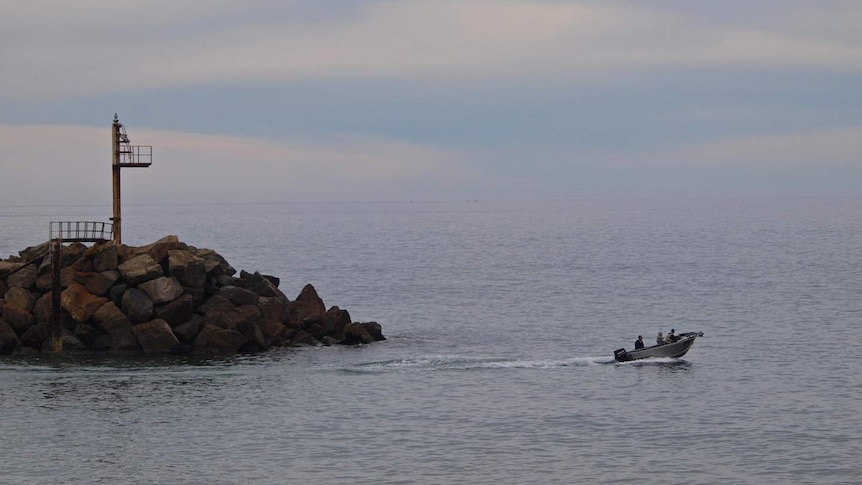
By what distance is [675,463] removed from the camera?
3841 centimetres

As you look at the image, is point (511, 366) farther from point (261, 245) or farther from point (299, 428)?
point (261, 245)

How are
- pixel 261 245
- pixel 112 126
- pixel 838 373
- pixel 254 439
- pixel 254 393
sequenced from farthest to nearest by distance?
pixel 261 245 < pixel 112 126 < pixel 838 373 < pixel 254 393 < pixel 254 439

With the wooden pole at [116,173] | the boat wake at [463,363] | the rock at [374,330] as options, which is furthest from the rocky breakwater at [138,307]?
the boat wake at [463,363]

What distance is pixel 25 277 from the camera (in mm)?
Answer: 58812

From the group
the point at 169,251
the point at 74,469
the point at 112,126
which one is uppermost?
the point at 112,126

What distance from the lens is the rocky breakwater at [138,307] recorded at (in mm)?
55906

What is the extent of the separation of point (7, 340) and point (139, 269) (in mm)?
7339

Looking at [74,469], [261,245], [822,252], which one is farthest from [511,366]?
[261,245]

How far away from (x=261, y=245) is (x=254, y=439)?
145331 millimetres

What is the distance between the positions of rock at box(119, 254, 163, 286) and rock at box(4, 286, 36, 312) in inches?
193

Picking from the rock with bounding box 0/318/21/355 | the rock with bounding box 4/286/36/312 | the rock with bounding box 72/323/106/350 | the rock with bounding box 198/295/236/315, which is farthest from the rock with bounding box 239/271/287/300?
the rock with bounding box 0/318/21/355

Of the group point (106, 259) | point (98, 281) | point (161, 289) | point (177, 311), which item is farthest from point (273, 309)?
point (98, 281)

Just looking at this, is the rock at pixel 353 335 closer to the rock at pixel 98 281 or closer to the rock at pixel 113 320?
the rock at pixel 113 320

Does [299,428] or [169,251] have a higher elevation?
[169,251]
